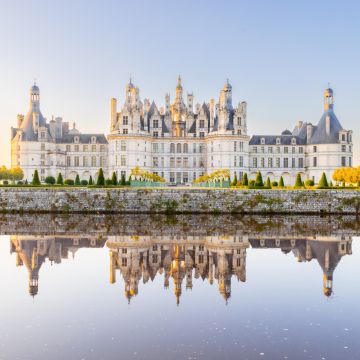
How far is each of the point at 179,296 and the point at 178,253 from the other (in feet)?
17.3

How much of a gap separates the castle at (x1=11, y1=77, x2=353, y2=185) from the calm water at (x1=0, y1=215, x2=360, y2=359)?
33136mm

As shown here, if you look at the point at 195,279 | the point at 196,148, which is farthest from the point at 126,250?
the point at 196,148

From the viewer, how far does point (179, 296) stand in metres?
11.2

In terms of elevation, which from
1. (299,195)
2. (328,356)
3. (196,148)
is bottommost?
(328,356)

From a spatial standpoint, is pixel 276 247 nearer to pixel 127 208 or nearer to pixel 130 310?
pixel 130 310

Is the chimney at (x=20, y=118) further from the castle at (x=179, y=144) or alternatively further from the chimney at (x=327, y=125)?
the chimney at (x=327, y=125)

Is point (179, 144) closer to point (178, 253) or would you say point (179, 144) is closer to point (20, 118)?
point (20, 118)

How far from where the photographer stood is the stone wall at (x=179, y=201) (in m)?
32.4

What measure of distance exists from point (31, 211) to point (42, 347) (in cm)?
2559

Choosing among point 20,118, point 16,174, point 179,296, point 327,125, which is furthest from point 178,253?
point 20,118

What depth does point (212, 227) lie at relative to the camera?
24.0m

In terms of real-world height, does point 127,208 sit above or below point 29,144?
below

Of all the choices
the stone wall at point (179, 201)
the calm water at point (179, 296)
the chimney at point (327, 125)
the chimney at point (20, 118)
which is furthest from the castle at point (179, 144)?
the calm water at point (179, 296)

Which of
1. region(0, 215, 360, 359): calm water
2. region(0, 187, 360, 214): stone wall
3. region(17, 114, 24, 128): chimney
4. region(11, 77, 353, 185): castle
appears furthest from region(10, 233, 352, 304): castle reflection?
region(17, 114, 24, 128): chimney
